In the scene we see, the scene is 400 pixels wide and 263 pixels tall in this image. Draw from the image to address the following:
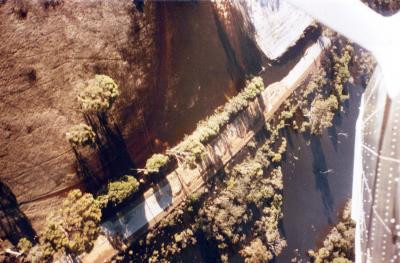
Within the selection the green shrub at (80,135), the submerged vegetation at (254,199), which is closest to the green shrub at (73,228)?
the green shrub at (80,135)

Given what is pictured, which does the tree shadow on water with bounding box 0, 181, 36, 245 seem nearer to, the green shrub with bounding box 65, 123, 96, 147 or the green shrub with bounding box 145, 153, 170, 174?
the green shrub with bounding box 65, 123, 96, 147

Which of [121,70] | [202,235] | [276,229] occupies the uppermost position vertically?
[121,70]

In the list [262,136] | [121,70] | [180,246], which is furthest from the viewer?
[262,136]

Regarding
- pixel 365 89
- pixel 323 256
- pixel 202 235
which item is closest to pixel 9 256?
pixel 202 235

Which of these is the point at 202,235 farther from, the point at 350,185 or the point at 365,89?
the point at 365,89

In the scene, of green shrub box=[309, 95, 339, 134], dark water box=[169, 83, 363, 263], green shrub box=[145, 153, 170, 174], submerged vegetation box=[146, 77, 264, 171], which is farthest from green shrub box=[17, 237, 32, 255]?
green shrub box=[309, 95, 339, 134]

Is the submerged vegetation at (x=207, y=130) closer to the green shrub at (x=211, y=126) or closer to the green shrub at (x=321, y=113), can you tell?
the green shrub at (x=211, y=126)
